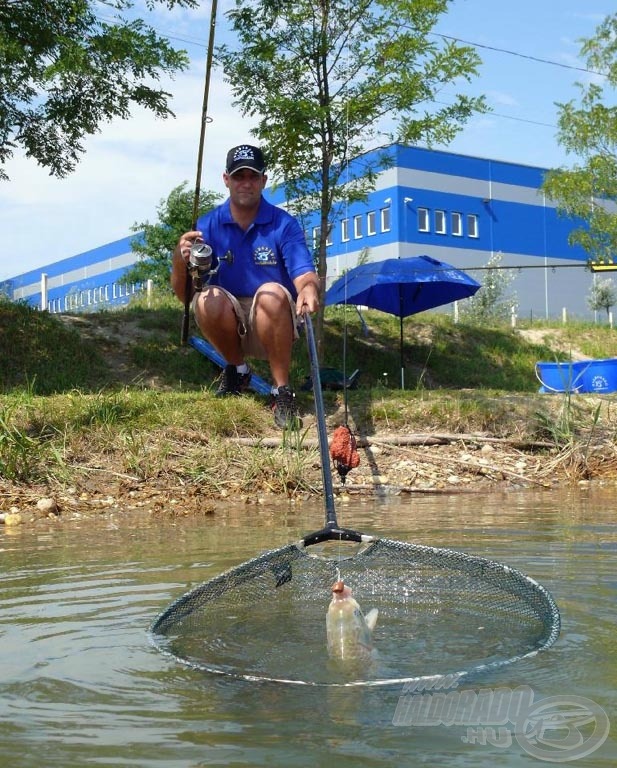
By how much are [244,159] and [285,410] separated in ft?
6.21

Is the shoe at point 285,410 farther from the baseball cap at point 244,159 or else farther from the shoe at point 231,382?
the baseball cap at point 244,159

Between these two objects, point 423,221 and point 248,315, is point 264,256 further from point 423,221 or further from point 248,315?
point 423,221

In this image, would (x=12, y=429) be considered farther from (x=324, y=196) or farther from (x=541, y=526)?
(x=324, y=196)

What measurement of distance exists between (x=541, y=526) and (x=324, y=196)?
8.52 meters

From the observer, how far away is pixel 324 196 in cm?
1339

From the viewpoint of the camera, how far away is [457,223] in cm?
4416

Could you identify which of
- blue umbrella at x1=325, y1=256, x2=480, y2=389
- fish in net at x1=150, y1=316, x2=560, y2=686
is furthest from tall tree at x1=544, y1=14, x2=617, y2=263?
fish in net at x1=150, y1=316, x2=560, y2=686

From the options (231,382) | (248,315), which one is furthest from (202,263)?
(231,382)

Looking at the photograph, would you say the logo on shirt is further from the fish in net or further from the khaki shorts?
the fish in net

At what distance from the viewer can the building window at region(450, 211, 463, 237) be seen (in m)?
44.0

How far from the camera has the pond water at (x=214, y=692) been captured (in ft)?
6.77

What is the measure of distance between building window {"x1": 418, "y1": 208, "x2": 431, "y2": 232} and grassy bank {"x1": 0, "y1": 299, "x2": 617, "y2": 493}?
98.3 feet

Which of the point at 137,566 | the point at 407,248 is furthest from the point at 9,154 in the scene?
the point at 407,248

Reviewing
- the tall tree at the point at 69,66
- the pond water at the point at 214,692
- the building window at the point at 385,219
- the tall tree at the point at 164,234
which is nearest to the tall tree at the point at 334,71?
the tall tree at the point at 69,66
